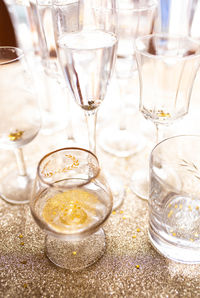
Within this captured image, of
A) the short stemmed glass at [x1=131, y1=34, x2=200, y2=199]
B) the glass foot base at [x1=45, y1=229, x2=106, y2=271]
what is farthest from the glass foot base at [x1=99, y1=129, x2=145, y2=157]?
the glass foot base at [x1=45, y1=229, x2=106, y2=271]

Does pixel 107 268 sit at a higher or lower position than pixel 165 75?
lower

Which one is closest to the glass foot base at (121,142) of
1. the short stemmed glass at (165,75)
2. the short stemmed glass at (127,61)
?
the short stemmed glass at (127,61)

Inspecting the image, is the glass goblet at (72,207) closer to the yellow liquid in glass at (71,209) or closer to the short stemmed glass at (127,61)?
the yellow liquid in glass at (71,209)

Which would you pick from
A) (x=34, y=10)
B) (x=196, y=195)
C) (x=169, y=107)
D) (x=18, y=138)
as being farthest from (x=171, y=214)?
(x=34, y=10)

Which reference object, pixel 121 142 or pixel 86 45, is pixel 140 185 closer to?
pixel 121 142

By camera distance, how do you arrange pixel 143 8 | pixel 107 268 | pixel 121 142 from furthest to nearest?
1. pixel 121 142
2. pixel 143 8
3. pixel 107 268

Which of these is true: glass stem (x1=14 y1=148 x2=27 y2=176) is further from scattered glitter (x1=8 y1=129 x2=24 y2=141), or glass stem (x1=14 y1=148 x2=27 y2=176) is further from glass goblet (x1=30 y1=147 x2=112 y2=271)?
glass goblet (x1=30 y1=147 x2=112 y2=271)

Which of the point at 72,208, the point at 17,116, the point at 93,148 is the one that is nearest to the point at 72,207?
the point at 72,208

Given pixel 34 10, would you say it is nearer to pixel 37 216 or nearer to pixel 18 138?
pixel 18 138
